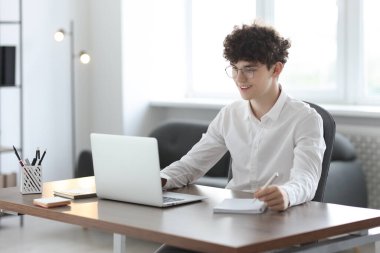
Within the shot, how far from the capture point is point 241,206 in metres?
2.36

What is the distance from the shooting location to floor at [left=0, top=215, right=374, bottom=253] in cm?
472

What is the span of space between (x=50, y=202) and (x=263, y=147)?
816 mm

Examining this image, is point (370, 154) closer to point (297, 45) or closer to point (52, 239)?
point (297, 45)

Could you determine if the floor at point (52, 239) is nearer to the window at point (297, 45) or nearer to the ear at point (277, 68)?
the window at point (297, 45)

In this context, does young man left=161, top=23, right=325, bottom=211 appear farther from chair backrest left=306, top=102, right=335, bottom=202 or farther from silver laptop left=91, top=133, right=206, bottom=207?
silver laptop left=91, top=133, right=206, bottom=207

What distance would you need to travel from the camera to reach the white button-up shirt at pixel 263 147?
2596 mm

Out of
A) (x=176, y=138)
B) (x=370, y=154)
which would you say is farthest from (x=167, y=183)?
(x=176, y=138)

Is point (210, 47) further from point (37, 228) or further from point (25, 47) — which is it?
point (37, 228)

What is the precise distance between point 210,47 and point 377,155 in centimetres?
188

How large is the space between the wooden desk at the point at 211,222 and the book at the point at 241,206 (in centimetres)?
3

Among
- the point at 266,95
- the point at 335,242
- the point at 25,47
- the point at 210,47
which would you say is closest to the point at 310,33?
the point at 210,47

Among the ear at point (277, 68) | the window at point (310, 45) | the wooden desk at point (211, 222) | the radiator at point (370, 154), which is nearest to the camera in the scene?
the wooden desk at point (211, 222)

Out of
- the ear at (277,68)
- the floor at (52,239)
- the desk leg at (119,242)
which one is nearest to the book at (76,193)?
the desk leg at (119,242)

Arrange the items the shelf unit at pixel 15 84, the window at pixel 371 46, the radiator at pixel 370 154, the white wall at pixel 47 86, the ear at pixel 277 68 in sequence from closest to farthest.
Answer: the ear at pixel 277 68 → the radiator at pixel 370 154 → the window at pixel 371 46 → the shelf unit at pixel 15 84 → the white wall at pixel 47 86
